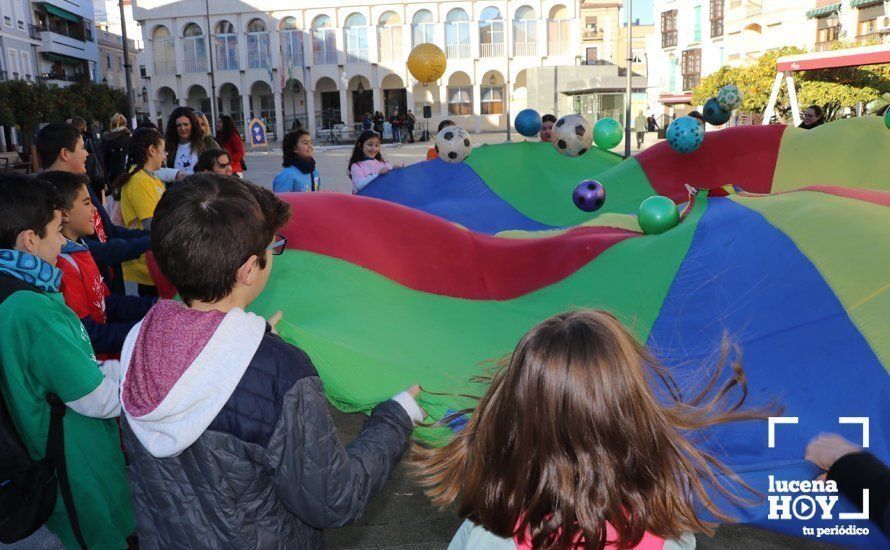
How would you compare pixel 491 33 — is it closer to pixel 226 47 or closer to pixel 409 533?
pixel 226 47

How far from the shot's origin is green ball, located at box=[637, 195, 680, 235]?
3.61m

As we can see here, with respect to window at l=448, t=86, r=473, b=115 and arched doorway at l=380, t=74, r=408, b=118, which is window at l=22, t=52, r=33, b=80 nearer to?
arched doorway at l=380, t=74, r=408, b=118

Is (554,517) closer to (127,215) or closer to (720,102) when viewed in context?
(127,215)

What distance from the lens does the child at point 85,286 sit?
230 centimetres

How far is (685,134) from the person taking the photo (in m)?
5.38

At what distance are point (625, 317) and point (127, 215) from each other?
2706 millimetres

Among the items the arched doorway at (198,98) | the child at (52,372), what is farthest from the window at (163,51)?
the child at (52,372)

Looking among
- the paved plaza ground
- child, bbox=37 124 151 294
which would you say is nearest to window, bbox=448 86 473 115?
child, bbox=37 124 151 294

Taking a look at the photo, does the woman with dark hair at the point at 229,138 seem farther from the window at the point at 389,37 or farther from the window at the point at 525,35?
the window at the point at 389,37

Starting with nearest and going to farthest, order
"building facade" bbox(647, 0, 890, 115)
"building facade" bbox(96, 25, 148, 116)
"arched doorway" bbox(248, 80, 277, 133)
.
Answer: "building facade" bbox(647, 0, 890, 115), "arched doorway" bbox(248, 80, 277, 133), "building facade" bbox(96, 25, 148, 116)

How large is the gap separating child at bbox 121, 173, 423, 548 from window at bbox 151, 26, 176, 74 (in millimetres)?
39816

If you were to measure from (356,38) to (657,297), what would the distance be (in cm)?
3583

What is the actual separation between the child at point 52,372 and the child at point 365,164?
4.08 metres

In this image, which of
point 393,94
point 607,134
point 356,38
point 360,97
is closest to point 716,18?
point 393,94
